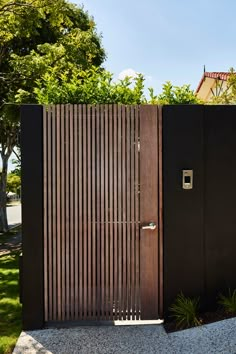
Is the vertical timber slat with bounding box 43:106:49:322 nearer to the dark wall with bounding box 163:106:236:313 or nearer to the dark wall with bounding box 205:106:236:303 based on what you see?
the dark wall with bounding box 163:106:236:313

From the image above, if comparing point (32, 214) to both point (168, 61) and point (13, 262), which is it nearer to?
point (13, 262)

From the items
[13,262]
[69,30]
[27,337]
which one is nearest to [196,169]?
[27,337]

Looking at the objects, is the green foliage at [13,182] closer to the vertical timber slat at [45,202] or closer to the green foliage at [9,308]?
the green foliage at [9,308]

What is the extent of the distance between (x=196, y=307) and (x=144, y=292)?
67 centimetres

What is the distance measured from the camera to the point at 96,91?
155 inches

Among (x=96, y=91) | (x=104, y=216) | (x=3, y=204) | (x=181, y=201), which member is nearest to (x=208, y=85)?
(x=3, y=204)

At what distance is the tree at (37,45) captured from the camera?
8.95 m

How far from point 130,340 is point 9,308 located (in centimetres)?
220

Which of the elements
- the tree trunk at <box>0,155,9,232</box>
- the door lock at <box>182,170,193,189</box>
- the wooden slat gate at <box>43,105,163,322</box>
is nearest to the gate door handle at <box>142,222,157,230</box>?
the wooden slat gate at <box>43,105,163,322</box>

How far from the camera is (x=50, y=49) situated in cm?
980

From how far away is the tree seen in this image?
29.3 feet

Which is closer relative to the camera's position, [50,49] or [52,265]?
[52,265]

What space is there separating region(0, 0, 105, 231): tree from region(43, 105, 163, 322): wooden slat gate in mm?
4896

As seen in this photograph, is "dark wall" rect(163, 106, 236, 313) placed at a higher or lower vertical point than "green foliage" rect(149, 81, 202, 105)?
lower
